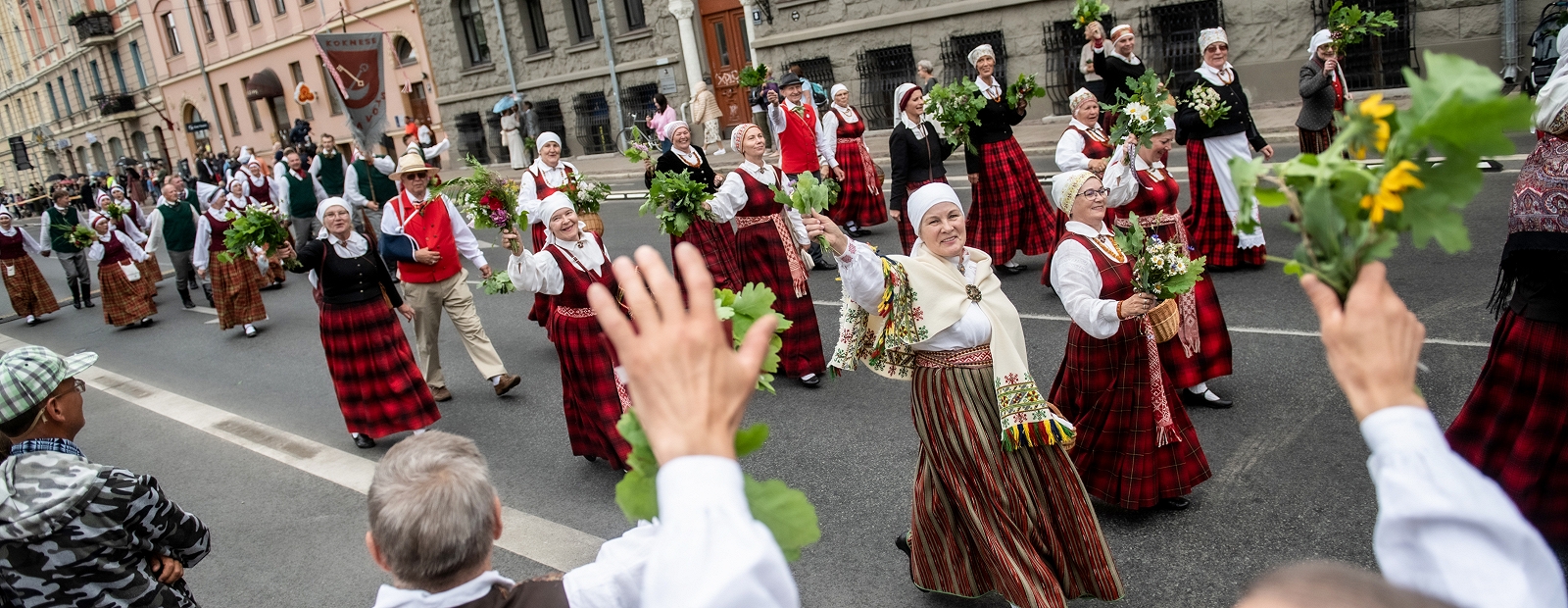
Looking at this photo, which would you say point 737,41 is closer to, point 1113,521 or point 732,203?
point 732,203

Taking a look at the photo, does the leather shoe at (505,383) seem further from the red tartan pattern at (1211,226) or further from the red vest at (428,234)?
the red tartan pattern at (1211,226)

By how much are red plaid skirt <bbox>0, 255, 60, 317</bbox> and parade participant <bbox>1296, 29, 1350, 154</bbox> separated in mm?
15712

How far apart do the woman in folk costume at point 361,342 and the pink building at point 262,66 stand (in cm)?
2390

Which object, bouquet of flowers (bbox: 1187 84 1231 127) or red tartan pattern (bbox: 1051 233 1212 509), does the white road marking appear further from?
bouquet of flowers (bbox: 1187 84 1231 127)

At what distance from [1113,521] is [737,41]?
20.2 meters

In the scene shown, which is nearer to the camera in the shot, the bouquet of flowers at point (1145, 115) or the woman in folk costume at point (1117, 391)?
the woman in folk costume at point (1117, 391)

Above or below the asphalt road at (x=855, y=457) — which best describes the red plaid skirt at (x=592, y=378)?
above

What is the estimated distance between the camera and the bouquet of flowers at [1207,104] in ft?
25.2

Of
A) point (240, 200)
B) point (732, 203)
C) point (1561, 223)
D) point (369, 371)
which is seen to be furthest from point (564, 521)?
point (240, 200)

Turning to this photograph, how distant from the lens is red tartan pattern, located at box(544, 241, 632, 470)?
575cm

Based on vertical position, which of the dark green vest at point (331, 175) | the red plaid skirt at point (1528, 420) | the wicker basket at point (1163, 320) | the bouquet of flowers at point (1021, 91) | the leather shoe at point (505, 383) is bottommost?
the leather shoe at point (505, 383)

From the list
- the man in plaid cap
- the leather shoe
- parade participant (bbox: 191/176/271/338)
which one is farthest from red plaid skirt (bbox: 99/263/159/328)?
the man in plaid cap

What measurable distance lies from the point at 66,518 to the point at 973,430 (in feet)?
9.48

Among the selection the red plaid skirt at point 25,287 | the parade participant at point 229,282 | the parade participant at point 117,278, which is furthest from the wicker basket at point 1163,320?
the red plaid skirt at point 25,287
